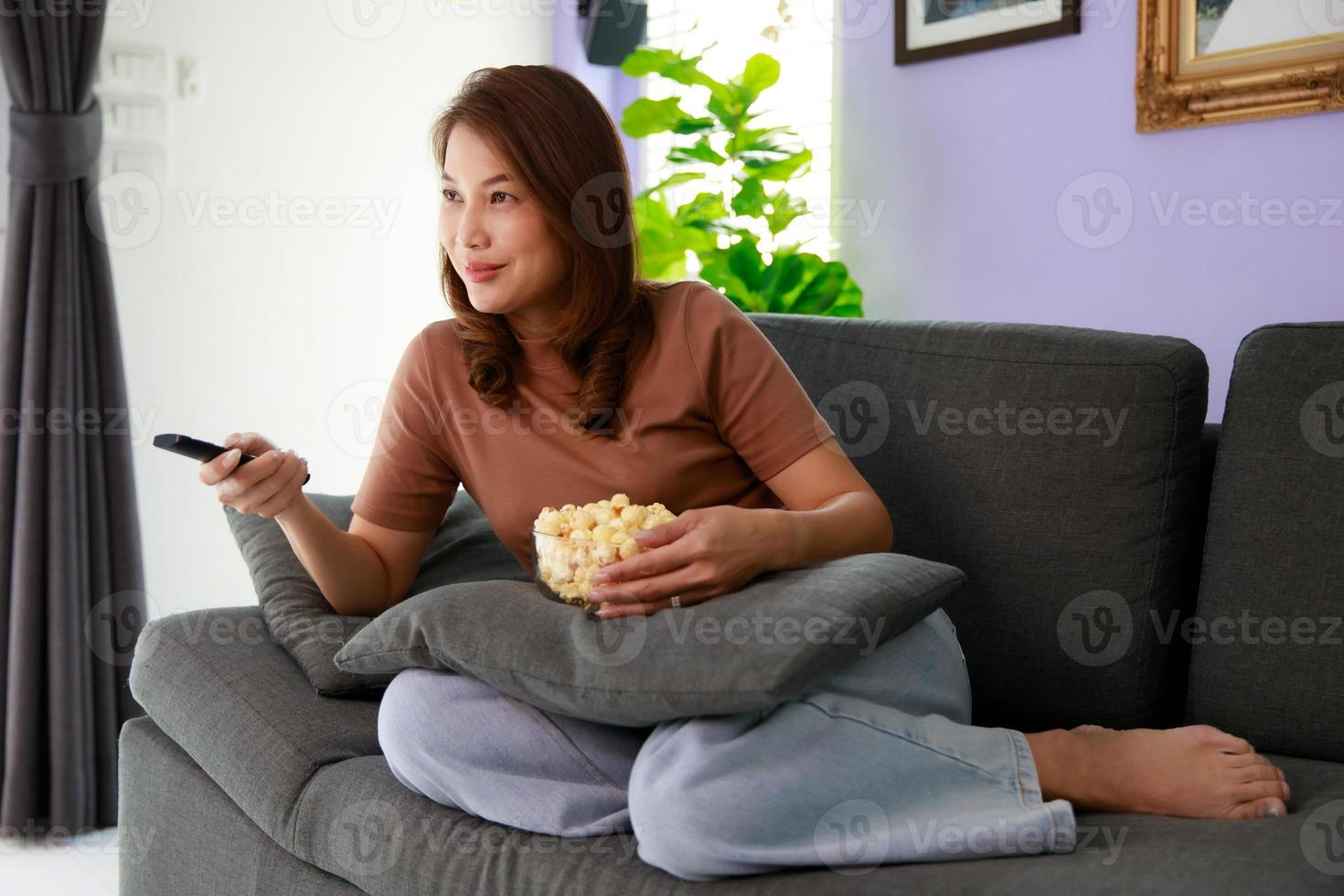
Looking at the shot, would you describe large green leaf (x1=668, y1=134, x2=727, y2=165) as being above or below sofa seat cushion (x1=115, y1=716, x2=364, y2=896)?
above

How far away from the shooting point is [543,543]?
1326 millimetres

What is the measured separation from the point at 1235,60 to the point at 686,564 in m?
1.58

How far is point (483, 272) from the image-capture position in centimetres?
162

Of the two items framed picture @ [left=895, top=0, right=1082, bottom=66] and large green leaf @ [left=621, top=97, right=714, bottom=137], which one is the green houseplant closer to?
large green leaf @ [left=621, top=97, right=714, bottom=137]

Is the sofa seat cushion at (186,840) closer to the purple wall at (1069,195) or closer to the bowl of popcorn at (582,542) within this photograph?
the bowl of popcorn at (582,542)

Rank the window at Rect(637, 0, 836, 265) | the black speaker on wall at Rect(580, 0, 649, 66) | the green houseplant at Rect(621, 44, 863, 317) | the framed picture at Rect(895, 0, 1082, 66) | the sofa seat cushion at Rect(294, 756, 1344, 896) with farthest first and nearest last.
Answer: the black speaker on wall at Rect(580, 0, 649, 66) < the window at Rect(637, 0, 836, 265) < the green houseplant at Rect(621, 44, 863, 317) < the framed picture at Rect(895, 0, 1082, 66) < the sofa seat cushion at Rect(294, 756, 1344, 896)

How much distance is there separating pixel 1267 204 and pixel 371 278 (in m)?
2.09

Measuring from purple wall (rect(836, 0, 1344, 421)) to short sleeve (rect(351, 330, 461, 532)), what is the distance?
1.36 metres

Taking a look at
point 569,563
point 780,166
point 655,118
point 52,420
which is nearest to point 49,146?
point 52,420

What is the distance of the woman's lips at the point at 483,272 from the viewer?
1621 millimetres

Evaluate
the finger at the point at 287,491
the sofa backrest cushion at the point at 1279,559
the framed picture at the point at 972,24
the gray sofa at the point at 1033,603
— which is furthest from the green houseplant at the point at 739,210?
the finger at the point at 287,491

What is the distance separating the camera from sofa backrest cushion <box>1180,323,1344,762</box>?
Answer: 1417 mm

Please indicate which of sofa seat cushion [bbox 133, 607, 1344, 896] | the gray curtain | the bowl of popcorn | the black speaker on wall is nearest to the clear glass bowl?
the bowl of popcorn

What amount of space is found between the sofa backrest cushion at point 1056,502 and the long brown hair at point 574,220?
38 cm
